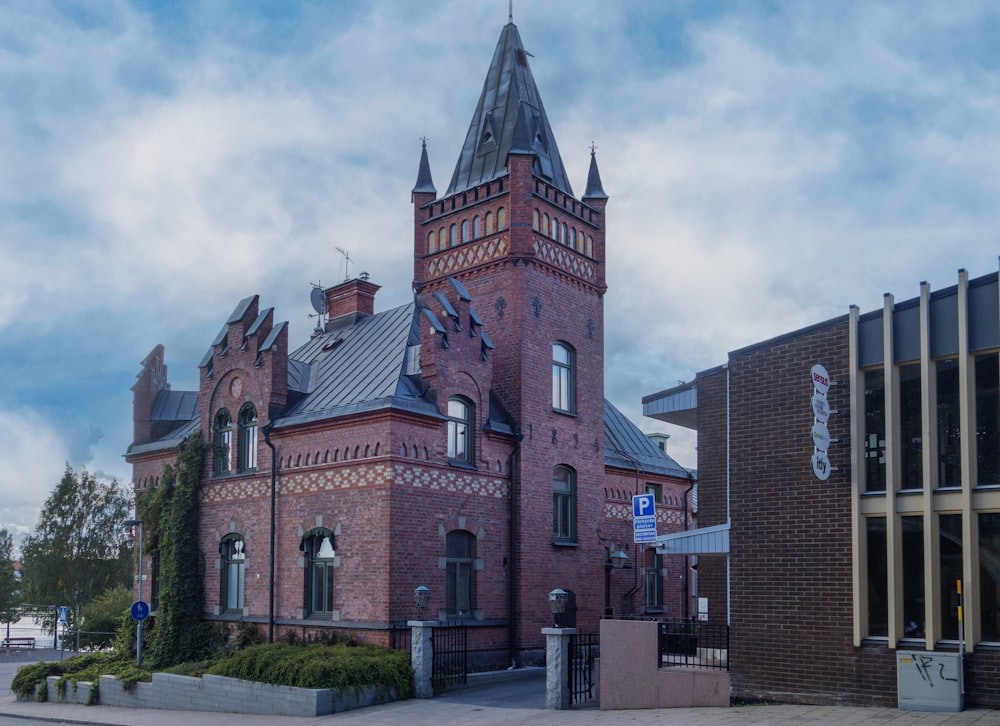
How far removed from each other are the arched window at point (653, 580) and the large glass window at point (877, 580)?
15.3 m

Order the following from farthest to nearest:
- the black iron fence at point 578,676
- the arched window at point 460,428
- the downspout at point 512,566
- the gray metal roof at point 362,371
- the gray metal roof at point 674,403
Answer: the gray metal roof at point 674,403 → the downspout at point 512,566 → the arched window at point 460,428 → the gray metal roof at point 362,371 → the black iron fence at point 578,676

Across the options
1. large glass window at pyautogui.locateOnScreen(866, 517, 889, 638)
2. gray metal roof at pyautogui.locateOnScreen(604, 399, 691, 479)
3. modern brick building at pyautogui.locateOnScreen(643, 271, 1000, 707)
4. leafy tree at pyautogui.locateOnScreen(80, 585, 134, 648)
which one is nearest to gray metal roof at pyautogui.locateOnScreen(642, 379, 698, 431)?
gray metal roof at pyautogui.locateOnScreen(604, 399, 691, 479)

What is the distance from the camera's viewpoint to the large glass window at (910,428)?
15.0 meters

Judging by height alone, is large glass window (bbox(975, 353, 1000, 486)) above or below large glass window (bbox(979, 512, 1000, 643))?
above

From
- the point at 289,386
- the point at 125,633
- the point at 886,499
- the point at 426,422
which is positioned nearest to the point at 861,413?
the point at 886,499

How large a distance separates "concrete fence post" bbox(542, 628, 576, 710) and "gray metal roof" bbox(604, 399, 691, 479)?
37.2 feet

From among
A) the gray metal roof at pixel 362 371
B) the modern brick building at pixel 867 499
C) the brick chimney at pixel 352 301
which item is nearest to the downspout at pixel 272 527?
the gray metal roof at pixel 362 371

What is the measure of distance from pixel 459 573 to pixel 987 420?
1257cm

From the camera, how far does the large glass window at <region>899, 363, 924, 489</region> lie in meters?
15.0

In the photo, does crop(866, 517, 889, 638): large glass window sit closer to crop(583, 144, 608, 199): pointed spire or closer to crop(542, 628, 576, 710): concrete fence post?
crop(542, 628, 576, 710): concrete fence post

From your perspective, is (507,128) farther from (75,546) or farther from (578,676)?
(75,546)

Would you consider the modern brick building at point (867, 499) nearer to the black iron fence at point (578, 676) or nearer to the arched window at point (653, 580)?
the black iron fence at point (578, 676)

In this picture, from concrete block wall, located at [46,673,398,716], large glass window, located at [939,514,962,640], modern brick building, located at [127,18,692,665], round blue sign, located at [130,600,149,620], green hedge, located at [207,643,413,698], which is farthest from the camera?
round blue sign, located at [130,600,149,620]

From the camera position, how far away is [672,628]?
1986 centimetres
